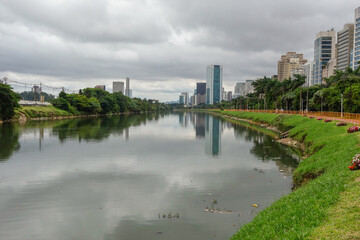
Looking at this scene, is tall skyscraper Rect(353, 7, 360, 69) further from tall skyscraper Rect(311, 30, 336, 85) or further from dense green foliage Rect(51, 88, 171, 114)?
dense green foliage Rect(51, 88, 171, 114)


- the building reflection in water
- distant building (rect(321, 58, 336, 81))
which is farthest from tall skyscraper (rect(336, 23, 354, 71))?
the building reflection in water

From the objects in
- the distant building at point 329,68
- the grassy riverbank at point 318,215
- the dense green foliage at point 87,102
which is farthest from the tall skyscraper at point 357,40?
the grassy riverbank at point 318,215

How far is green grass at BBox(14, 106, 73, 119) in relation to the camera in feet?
299

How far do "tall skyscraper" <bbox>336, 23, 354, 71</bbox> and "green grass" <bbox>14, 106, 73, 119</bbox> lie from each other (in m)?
152

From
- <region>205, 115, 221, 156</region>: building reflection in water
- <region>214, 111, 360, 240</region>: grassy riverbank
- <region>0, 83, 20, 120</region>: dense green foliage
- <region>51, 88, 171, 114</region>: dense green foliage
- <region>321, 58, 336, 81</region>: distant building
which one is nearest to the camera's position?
<region>214, 111, 360, 240</region>: grassy riverbank

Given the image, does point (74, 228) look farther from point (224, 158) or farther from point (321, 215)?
point (224, 158)

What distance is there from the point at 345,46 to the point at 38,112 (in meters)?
168

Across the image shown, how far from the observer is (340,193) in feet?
36.4

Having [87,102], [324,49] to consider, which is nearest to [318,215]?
[87,102]

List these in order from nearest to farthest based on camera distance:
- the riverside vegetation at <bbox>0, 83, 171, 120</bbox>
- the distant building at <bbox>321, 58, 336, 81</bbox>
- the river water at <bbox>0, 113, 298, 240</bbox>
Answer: the river water at <bbox>0, 113, 298, 240</bbox> → the riverside vegetation at <bbox>0, 83, 171, 120</bbox> → the distant building at <bbox>321, 58, 336, 81</bbox>

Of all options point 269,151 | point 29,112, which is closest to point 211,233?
point 269,151

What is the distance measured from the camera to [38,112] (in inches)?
3937

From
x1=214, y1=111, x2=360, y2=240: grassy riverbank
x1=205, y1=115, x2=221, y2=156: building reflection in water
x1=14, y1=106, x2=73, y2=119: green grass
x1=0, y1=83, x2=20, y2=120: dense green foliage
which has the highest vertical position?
x1=0, y1=83, x2=20, y2=120: dense green foliage

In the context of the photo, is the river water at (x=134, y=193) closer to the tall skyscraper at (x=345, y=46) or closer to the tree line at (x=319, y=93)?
the tree line at (x=319, y=93)
